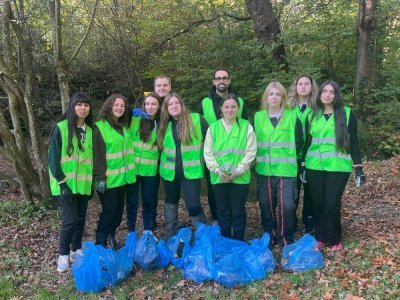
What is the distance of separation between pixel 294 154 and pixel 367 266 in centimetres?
151

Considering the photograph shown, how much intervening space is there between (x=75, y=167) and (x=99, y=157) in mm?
314

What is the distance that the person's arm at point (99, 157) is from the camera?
485 cm

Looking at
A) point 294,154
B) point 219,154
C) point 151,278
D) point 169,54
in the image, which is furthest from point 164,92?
point 169,54

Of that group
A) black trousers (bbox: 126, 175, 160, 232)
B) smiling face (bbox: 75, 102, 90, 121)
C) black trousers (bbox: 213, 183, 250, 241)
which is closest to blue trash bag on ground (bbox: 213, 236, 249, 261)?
black trousers (bbox: 213, 183, 250, 241)

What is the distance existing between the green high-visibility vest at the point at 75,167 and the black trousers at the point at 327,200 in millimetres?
2744

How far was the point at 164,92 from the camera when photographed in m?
5.36

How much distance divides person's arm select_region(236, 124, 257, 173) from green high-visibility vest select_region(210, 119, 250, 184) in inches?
1.5

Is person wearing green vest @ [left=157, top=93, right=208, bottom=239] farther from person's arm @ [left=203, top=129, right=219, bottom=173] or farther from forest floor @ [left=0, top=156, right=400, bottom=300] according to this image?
forest floor @ [left=0, top=156, right=400, bottom=300]

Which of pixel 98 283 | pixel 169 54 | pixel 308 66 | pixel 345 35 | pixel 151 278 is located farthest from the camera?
pixel 169 54

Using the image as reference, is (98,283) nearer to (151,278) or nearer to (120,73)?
(151,278)

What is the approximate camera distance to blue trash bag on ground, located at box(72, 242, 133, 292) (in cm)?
431

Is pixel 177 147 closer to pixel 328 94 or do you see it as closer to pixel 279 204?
pixel 279 204

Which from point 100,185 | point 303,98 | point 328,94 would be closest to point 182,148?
point 100,185

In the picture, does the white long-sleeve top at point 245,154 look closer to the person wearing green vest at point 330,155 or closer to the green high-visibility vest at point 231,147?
the green high-visibility vest at point 231,147
